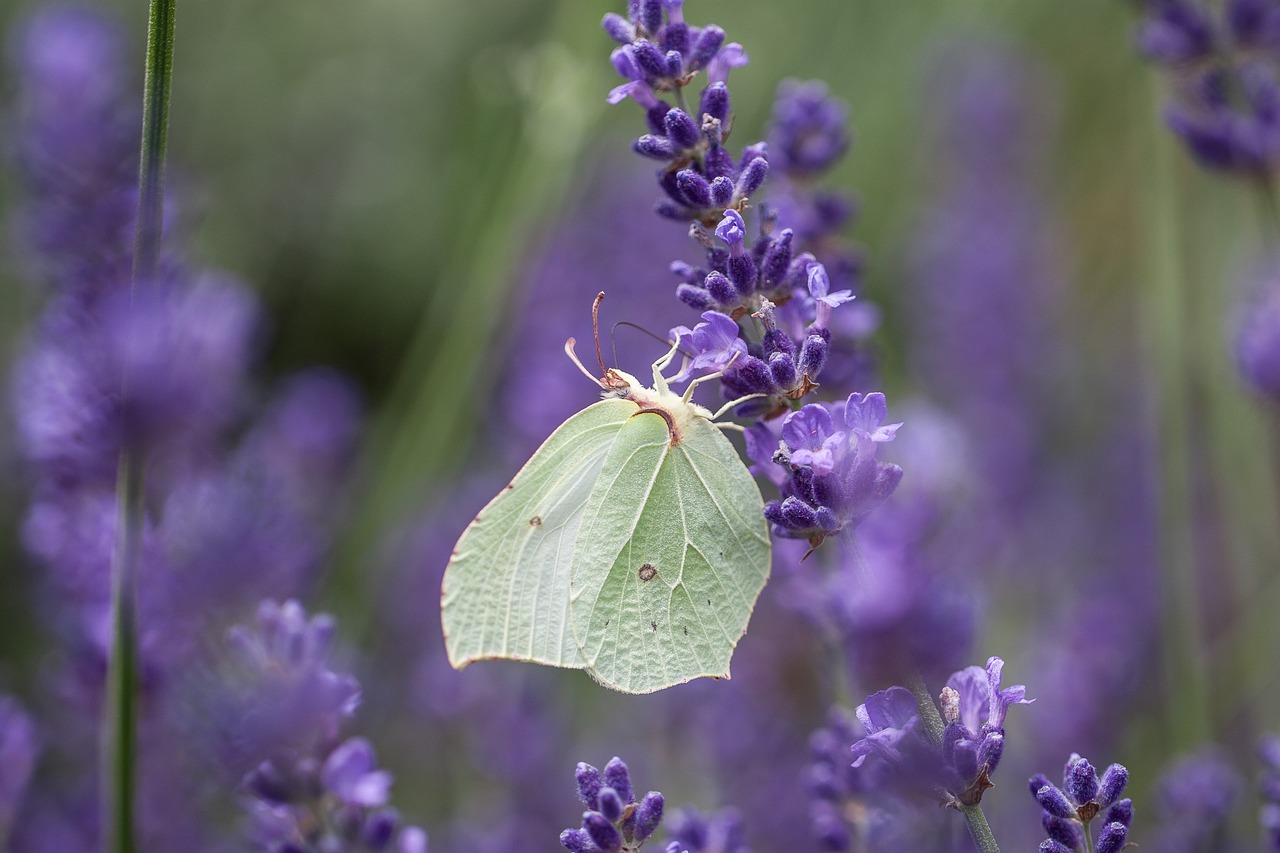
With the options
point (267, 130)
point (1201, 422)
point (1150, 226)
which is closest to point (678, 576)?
point (1150, 226)

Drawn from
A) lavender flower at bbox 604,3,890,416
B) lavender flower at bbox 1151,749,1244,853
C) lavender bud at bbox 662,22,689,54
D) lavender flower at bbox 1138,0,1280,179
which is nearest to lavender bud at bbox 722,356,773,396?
lavender flower at bbox 604,3,890,416

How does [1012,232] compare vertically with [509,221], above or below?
below

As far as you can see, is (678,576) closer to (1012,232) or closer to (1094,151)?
(1012,232)

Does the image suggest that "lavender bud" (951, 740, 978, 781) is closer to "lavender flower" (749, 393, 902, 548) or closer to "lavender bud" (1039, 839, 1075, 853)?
"lavender bud" (1039, 839, 1075, 853)

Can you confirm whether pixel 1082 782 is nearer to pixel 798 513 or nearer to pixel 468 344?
pixel 798 513

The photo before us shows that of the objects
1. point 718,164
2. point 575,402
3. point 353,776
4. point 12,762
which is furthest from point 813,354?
point 575,402

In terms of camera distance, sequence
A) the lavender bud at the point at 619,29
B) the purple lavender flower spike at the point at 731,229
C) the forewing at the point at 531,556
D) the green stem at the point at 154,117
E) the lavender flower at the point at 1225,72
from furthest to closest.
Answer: the lavender flower at the point at 1225,72 → the forewing at the point at 531,556 → the lavender bud at the point at 619,29 → the purple lavender flower spike at the point at 731,229 → the green stem at the point at 154,117

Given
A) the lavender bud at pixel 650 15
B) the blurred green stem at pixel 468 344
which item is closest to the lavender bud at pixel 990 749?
the lavender bud at pixel 650 15

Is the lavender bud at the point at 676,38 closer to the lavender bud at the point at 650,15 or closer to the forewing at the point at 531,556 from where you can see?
the lavender bud at the point at 650,15
